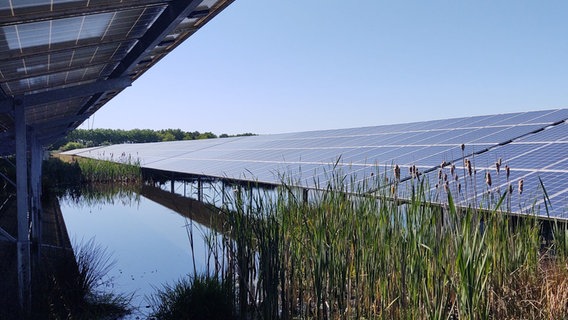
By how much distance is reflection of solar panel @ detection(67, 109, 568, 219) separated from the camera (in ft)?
19.5

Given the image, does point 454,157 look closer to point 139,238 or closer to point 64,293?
point 139,238

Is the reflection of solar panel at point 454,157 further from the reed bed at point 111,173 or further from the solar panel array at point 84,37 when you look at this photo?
the reed bed at point 111,173

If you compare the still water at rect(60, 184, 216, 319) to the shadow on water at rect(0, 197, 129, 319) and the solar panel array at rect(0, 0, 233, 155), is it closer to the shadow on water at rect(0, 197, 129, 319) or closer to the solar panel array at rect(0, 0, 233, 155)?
the shadow on water at rect(0, 197, 129, 319)

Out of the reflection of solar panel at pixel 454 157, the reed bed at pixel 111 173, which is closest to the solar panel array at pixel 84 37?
the reflection of solar panel at pixel 454 157

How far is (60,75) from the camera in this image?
6824 millimetres

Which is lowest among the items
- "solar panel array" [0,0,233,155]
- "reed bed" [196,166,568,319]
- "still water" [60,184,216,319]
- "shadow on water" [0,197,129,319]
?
"still water" [60,184,216,319]

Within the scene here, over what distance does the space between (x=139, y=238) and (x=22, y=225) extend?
183 inches

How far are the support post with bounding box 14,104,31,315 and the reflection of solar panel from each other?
220 centimetres

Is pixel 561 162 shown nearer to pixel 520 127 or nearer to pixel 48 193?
pixel 520 127

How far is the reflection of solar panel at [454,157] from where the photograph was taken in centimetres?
594

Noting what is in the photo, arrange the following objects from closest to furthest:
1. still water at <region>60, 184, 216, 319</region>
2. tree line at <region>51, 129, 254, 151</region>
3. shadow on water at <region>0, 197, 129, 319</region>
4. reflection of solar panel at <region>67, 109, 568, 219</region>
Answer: shadow on water at <region>0, 197, 129, 319</region>, reflection of solar panel at <region>67, 109, 568, 219</region>, still water at <region>60, 184, 216, 319</region>, tree line at <region>51, 129, 254, 151</region>

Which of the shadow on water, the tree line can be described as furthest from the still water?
the tree line

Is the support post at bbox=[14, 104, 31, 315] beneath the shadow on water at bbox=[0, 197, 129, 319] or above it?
above

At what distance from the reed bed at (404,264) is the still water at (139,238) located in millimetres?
954
